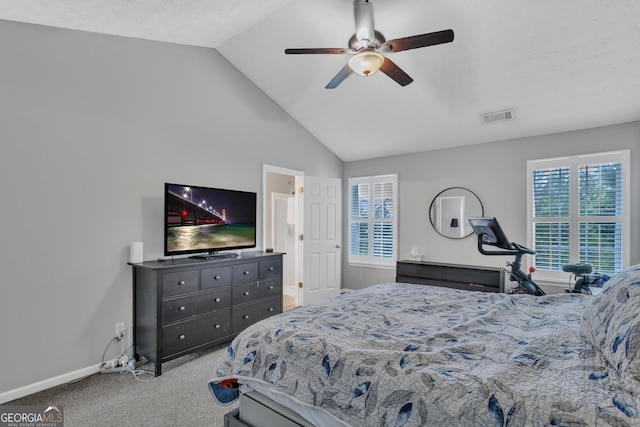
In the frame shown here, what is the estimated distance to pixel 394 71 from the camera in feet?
8.84

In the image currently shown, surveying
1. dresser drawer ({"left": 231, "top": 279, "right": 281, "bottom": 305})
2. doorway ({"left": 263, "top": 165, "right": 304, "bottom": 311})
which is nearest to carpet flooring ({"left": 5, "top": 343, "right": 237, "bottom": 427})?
dresser drawer ({"left": 231, "top": 279, "right": 281, "bottom": 305})

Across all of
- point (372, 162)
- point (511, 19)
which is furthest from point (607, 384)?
point (372, 162)

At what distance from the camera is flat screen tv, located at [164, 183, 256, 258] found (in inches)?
126

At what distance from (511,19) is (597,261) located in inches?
112

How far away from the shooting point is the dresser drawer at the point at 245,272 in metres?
3.49

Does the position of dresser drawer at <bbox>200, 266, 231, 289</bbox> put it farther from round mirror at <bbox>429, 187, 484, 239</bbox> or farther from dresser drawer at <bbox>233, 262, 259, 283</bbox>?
round mirror at <bbox>429, 187, 484, 239</bbox>

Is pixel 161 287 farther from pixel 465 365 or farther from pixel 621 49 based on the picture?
pixel 621 49

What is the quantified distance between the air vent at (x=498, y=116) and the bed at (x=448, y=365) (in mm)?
2574

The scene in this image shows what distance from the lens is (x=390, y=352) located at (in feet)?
4.35

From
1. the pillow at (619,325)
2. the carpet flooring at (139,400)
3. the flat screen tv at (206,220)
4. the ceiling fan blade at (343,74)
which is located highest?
the ceiling fan blade at (343,74)

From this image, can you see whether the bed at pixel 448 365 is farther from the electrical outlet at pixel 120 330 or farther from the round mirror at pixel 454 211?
the round mirror at pixel 454 211

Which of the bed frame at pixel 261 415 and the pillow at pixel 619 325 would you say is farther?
the bed frame at pixel 261 415

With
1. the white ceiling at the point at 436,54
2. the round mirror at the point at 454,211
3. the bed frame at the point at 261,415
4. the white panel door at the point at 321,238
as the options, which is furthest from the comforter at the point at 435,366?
the white panel door at the point at 321,238
